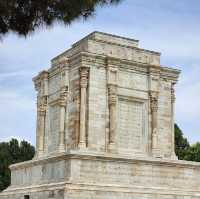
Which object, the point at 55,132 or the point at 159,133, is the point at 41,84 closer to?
the point at 55,132

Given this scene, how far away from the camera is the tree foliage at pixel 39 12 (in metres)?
11.0

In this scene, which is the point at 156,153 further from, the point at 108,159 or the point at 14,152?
the point at 14,152

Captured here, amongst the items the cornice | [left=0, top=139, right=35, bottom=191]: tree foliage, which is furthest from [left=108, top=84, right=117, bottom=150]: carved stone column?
[left=0, top=139, right=35, bottom=191]: tree foliage

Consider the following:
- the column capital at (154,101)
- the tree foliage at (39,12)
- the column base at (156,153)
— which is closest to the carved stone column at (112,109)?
the column capital at (154,101)

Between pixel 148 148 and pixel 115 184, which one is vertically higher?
pixel 148 148

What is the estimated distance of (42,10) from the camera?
11.4 meters

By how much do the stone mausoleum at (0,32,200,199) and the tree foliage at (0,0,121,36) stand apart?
329 inches

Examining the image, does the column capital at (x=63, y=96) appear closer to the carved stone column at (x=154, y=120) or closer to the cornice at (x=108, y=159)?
the cornice at (x=108, y=159)

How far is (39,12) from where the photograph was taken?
1147 cm

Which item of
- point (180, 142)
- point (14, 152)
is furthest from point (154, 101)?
point (14, 152)

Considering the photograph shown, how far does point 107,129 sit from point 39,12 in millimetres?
10873

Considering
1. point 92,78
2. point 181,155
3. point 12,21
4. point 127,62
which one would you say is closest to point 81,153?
point 92,78

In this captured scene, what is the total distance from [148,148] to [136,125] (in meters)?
1.12

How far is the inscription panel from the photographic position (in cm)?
2212
